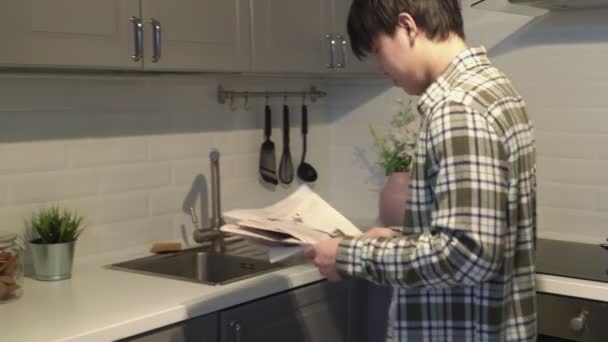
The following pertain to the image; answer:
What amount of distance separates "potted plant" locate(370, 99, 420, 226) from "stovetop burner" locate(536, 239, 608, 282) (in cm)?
50

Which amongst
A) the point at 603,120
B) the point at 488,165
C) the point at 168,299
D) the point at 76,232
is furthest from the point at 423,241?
the point at 603,120

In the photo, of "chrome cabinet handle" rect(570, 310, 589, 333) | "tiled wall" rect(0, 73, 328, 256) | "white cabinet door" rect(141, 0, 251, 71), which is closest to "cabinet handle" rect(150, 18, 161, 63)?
"white cabinet door" rect(141, 0, 251, 71)

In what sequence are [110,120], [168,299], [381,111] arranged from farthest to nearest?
[381,111]
[110,120]
[168,299]

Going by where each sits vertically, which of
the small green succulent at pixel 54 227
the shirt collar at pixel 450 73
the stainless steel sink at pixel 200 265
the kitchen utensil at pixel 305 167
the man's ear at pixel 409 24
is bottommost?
the stainless steel sink at pixel 200 265

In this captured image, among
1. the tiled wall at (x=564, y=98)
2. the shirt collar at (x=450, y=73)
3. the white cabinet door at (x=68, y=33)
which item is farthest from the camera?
the tiled wall at (x=564, y=98)

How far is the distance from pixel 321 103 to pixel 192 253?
97cm

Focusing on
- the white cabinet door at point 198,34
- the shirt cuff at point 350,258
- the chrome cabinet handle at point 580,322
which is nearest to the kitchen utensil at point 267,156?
the white cabinet door at point 198,34

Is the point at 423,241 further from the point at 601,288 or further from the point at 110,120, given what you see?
the point at 110,120

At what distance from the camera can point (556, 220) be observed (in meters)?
2.75

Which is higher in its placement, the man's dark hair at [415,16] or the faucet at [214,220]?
the man's dark hair at [415,16]

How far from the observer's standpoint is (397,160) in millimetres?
2863

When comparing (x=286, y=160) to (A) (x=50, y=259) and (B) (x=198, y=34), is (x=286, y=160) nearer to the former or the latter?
(B) (x=198, y=34)

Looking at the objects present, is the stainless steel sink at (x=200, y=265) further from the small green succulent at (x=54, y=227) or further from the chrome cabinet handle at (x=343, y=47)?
the chrome cabinet handle at (x=343, y=47)

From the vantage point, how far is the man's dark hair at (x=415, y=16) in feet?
5.06
